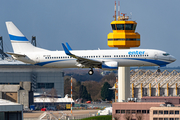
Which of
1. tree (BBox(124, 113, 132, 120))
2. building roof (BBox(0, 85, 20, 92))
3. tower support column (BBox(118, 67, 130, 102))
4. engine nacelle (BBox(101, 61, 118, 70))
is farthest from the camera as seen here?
building roof (BBox(0, 85, 20, 92))

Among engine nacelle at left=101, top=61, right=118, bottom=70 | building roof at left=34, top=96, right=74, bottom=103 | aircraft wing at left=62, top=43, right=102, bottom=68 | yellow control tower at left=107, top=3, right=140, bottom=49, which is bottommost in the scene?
building roof at left=34, top=96, right=74, bottom=103

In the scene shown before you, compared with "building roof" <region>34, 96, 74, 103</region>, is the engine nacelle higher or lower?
higher

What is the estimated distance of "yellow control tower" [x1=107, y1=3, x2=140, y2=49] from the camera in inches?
4968

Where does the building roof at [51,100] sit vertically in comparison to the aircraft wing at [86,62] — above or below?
below

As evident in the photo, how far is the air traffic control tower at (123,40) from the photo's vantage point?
125875mm

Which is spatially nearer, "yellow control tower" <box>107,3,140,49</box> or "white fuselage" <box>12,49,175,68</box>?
"white fuselage" <box>12,49,175,68</box>

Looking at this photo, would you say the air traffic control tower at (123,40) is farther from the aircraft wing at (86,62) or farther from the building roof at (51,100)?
the building roof at (51,100)

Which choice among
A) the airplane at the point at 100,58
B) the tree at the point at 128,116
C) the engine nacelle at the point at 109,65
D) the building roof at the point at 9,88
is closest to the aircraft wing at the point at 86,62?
the airplane at the point at 100,58

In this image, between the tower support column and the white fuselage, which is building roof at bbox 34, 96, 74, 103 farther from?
the white fuselage

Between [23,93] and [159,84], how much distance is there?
53.3 meters

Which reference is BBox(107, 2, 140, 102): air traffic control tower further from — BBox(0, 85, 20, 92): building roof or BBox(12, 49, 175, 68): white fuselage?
BBox(0, 85, 20, 92): building roof

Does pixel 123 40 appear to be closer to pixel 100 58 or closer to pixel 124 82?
pixel 124 82

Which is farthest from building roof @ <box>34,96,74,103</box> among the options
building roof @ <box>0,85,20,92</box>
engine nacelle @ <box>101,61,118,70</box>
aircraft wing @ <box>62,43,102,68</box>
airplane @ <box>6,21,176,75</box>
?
engine nacelle @ <box>101,61,118,70</box>

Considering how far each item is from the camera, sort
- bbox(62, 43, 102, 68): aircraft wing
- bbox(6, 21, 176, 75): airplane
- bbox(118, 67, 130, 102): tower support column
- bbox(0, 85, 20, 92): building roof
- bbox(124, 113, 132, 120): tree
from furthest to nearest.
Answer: bbox(0, 85, 20, 92): building roof
bbox(118, 67, 130, 102): tower support column
bbox(124, 113, 132, 120): tree
bbox(6, 21, 176, 75): airplane
bbox(62, 43, 102, 68): aircraft wing
